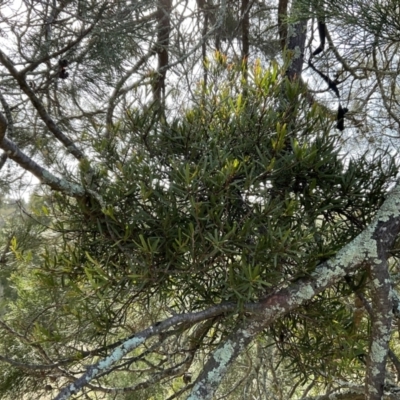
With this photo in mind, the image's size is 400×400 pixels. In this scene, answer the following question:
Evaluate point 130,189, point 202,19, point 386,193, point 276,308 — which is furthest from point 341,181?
point 202,19

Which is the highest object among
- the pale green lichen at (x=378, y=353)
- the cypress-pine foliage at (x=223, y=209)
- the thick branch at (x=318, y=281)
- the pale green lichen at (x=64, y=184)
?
the pale green lichen at (x=64, y=184)

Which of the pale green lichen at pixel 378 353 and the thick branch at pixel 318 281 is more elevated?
the thick branch at pixel 318 281

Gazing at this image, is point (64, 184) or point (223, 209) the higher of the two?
point (64, 184)

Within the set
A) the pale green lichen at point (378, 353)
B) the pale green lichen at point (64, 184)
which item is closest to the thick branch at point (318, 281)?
the pale green lichen at point (378, 353)

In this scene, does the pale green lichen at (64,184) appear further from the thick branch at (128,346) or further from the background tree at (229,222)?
the thick branch at (128,346)

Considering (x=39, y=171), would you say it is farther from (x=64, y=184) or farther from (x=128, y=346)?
(x=128, y=346)

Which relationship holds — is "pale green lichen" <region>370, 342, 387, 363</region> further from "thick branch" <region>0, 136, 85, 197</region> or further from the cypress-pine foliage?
"thick branch" <region>0, 136, 85, 197</region>

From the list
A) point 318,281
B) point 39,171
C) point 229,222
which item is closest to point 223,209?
point 229,222

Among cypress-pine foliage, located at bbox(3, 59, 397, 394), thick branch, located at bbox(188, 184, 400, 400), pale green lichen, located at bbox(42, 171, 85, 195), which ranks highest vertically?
pale green lichen, located at bbox(42, 171, 85, 195)

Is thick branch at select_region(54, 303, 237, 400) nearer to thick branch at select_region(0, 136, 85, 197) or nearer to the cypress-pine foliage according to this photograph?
the cypress-pine foliage

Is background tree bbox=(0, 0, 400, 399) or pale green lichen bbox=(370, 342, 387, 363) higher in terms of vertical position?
background tree bbox=(0, 0, 400, 399)

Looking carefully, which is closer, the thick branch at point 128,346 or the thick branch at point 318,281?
the thick branch at point 128,346

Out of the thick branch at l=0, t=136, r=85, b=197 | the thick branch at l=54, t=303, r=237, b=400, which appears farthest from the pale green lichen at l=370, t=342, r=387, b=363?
the thick branch at l=0, t=136, r=85, b=197

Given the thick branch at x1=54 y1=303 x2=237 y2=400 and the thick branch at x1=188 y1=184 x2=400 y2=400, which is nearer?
the thick branch at x1=54 y1=303 x2=237 y2=400
